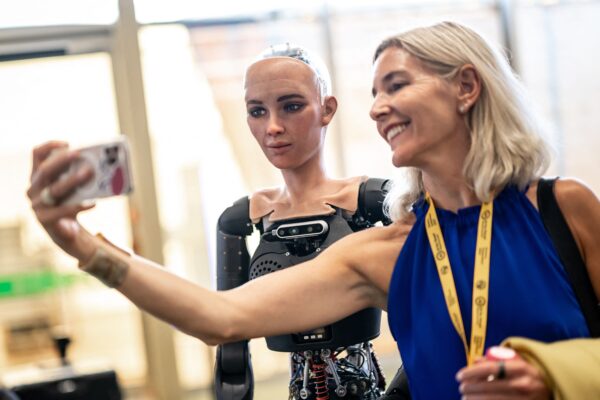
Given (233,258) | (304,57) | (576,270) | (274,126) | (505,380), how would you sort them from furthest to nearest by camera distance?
(233,258), (304,57), (274,126), (576,270), (505,380)

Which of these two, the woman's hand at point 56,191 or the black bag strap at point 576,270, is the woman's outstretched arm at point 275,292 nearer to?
the woman's hand at point 56,191

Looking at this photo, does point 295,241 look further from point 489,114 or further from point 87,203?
point 87,203

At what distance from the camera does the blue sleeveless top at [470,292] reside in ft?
5.94

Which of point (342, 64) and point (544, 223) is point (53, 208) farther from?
point (342, 64)

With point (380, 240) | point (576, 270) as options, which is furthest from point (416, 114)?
point (576, 270)

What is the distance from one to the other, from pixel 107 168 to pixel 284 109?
3.34 feet

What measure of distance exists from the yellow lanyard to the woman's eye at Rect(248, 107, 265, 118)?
0.68 m

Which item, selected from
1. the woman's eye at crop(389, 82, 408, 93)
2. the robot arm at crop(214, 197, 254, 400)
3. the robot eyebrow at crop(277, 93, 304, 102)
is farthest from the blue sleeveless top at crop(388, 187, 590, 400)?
the robot arm at crop(214, 197, 254, 400)

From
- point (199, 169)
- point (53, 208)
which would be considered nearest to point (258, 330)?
point (53, 208)

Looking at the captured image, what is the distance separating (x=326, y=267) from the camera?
206 centimetres

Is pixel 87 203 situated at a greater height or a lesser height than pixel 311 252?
greater

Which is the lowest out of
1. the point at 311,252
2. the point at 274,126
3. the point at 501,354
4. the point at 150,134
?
the point at 501,354

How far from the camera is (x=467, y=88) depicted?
197 cm

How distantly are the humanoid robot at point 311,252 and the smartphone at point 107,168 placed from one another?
0.97m
